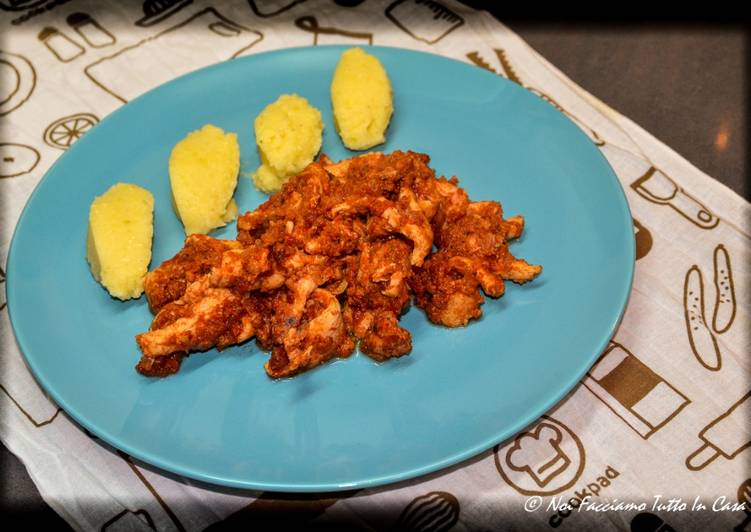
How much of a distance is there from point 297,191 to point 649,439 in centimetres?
118

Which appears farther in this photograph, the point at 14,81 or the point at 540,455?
the point at 14,81

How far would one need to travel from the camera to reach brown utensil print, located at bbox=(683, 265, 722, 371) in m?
2.11

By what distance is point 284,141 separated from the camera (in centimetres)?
234

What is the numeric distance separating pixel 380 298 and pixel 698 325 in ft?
3.13

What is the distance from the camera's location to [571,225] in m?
2.22

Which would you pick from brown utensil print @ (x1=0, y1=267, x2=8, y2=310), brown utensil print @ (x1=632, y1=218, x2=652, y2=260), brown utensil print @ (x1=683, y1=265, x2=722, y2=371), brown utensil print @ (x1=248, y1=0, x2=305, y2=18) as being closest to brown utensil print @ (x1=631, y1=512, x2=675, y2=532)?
brown utensil print @ (x1=683, y1=265, x2=722, y2=371)

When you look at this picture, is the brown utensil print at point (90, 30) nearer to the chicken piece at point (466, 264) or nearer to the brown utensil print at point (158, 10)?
the brown utensil print at point (158, 10)

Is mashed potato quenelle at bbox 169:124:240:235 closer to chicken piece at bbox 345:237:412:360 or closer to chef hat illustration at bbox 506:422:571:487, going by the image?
chicken piece at bbox 345:237:412:360

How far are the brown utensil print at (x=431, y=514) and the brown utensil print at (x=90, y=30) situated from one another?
2.25 meters

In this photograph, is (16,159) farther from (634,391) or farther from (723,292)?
(723,292)

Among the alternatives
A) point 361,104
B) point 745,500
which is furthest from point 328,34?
point 745,500

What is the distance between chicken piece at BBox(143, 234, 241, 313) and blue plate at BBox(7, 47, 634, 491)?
0.11 meters

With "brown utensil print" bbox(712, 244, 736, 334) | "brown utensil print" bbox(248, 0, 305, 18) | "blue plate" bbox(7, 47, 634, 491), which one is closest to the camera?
"blue plate" bbox(7, 47, 634, 491)

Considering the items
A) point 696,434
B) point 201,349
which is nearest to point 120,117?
point 201,349
